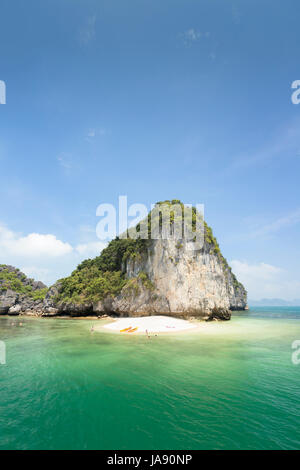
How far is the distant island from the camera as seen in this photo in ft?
137

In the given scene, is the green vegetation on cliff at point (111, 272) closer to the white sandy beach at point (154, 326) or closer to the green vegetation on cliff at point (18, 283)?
the white sandy beach at point (154, 326)

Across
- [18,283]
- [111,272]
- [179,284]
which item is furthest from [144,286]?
[18,283]

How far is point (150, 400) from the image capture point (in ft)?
33.0

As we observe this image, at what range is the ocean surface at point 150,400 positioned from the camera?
24.1ft

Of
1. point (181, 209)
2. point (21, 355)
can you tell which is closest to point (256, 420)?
point (21, 355)

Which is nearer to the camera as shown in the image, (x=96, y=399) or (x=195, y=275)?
(x=96, y=399)

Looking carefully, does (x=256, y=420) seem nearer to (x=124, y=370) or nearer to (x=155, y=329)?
(x=124, y=370)

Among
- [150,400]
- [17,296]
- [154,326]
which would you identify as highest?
[150,400]

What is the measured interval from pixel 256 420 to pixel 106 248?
209 feet

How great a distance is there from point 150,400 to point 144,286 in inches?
1387

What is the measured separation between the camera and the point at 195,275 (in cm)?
4269

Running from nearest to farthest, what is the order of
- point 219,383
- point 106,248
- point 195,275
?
point 219,383 < point 195,275 < point 106,248

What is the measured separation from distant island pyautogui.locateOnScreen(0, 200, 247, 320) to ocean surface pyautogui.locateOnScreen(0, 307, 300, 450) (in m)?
23.5

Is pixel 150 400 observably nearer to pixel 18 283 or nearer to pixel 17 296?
pixel 17 296
